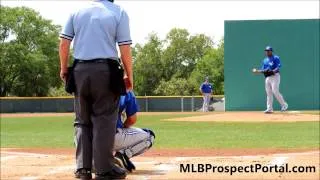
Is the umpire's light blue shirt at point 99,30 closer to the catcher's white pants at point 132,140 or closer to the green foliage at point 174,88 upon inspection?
the catcher's white pants at point 132,140

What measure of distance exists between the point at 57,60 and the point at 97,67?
51.5 m

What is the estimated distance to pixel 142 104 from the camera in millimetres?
35344

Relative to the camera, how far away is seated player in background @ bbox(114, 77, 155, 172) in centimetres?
569

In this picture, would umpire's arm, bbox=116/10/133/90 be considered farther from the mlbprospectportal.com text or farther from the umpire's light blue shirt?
the mlbprospectportal.com text

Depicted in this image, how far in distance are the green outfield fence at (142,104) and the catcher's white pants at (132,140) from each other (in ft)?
88.1

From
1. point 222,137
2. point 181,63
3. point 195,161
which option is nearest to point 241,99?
point 222,137

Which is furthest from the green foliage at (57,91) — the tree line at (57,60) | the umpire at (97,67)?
the umpire at (97,67)

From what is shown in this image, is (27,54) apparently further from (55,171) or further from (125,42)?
(125,42)

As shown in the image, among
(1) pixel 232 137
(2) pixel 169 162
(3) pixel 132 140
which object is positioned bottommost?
(1) pixel 232 137

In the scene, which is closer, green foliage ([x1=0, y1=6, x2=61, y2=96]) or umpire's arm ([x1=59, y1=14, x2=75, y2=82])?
umpire's arm ([x1=59, y1=14, x2=75, y2=82])

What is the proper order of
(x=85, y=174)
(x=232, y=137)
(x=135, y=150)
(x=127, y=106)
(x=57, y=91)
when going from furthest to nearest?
(x=57, y=91) < (x=232, y=137) < (x=135, y=150) < (x=127, y=106) < (x=85, y=174)

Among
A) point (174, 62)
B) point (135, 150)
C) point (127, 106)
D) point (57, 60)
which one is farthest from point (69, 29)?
point (174, 62)

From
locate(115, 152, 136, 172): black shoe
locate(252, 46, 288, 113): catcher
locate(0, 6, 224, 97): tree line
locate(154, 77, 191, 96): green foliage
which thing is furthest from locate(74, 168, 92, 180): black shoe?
locate(154, 77, 191, 96): green foliage

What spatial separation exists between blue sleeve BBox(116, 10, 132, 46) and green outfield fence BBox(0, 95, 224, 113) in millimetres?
28172
